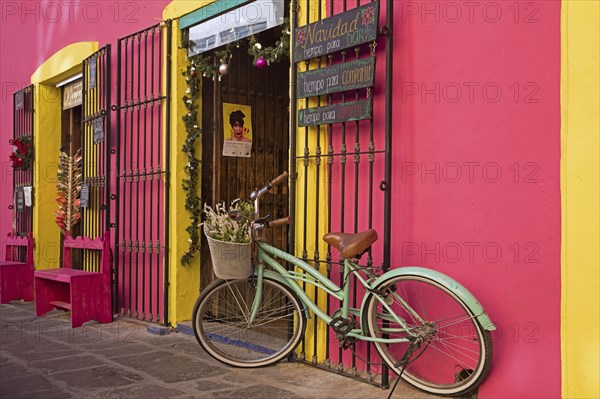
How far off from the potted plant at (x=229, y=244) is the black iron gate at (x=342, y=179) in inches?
17.1

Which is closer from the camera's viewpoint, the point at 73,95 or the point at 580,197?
the point at 580,197

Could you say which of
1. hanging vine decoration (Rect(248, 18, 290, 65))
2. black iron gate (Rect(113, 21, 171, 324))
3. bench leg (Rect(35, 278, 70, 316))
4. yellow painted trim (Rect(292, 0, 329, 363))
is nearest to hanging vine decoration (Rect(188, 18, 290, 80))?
hanging vine decoration (Rect(248, 18, 290, 65))

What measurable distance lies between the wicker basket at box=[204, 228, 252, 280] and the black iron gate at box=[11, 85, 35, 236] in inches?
208

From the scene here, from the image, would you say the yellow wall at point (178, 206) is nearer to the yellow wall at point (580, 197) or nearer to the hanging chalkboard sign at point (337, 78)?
the hanging chalkboard sign at point (337, 78)

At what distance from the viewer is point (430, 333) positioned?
11.3 ft

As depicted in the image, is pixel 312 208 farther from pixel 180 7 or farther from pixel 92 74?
pixel 92 74

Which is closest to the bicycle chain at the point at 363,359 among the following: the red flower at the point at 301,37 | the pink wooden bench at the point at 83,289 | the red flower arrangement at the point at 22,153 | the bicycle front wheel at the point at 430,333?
the bicycle front wheel at the point at 430,333

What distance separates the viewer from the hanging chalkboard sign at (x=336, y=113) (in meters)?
3.91

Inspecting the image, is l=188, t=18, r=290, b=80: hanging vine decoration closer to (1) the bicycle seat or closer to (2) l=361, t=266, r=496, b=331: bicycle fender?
(1) the bicycle seat

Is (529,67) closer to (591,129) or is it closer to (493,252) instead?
(591,129)

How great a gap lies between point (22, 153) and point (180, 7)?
4033 millimetres

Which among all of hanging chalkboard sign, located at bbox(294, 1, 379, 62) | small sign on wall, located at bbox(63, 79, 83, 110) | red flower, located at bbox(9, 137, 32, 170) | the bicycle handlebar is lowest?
the bicycle handlebar

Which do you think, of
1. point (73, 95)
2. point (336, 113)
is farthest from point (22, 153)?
point (336, 113)

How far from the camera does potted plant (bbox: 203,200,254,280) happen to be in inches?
161
